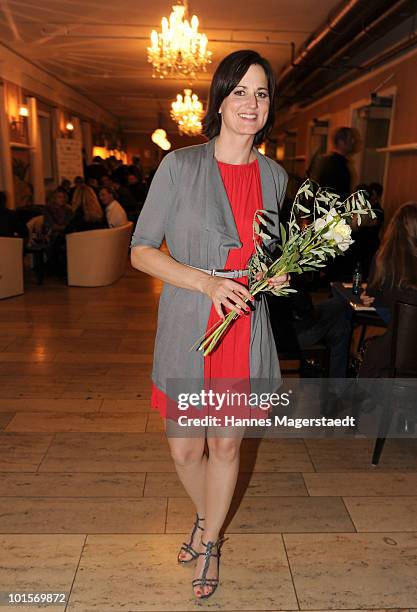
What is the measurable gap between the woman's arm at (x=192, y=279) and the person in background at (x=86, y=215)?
5.31m

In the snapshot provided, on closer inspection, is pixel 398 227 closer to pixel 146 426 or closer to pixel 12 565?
pixel 146 426

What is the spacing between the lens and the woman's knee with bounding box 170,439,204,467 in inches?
71.1

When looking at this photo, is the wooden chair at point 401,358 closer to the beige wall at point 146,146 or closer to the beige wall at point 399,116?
the beige wall at point 399,116

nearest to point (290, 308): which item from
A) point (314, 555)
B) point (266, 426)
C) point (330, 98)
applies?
point (266, 426)

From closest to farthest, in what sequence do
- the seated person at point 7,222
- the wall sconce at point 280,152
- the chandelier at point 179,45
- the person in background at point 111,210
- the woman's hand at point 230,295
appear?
the woman's hand at point 230,295 → the chandelier at point 179,45 → the seated person at point 7,222 → the person in background at point 111,210 → the wall sconce at point 280,152

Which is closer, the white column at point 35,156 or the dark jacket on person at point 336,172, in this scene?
the dark jacket on person at point 336,172

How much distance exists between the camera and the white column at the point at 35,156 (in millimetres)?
10234

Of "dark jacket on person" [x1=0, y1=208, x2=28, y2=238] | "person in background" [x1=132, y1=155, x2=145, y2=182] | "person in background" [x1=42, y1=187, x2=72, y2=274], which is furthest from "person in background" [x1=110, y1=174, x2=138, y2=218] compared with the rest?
"dark jacket on person" [x1=0, y1=208, x2=28, y2=238]

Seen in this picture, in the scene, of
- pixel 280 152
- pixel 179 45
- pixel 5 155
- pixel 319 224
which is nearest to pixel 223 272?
pixel 319 224

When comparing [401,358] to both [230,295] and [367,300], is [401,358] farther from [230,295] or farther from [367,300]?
[230,295]

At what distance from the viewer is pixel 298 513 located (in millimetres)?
2305

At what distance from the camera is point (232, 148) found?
165 centimetres

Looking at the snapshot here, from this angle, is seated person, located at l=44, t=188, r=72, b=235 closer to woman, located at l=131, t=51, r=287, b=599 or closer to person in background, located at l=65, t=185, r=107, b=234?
person in background, located at l=65, t=185, r=107, b=234

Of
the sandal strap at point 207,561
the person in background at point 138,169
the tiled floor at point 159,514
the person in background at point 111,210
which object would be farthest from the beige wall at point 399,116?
the person in background at point 138,169
